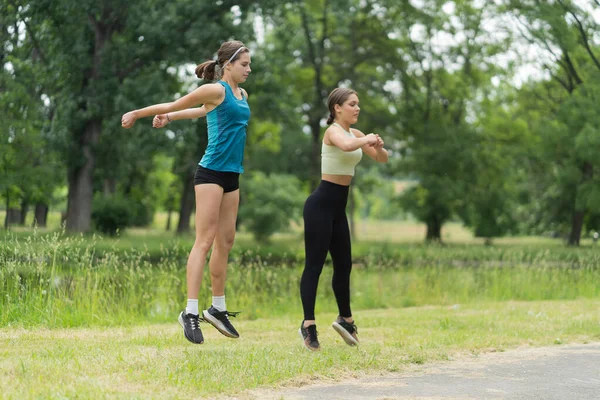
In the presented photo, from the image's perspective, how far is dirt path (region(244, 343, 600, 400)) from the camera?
4.57 metres

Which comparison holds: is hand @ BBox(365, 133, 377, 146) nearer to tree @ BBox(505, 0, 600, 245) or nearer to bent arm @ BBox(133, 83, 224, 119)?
bent arm @ BBox(133, 83, 224, 119)

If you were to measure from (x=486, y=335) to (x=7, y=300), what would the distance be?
187 inches

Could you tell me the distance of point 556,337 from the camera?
721 cm

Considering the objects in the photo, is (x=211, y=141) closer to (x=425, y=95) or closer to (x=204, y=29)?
(x=204, y=29)

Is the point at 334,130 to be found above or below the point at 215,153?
above

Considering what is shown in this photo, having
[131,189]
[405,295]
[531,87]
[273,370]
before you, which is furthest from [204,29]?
[131,189]

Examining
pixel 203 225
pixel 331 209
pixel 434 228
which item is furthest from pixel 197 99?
pixel 434 228

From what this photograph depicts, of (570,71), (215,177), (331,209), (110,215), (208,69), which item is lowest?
(110,215)

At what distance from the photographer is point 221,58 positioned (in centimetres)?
583

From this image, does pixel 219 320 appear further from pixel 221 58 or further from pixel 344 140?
pixel 221 58

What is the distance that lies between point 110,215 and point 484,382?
960 inches

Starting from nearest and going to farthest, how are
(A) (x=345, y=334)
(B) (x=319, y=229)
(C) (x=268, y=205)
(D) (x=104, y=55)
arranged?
(B) (x=319, y=229) < (A) (x=345, y=334) < (D) (x=104, y=55) < (C) (x=268, y=205)

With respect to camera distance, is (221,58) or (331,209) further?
(331,209)

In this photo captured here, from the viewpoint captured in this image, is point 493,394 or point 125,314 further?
point 125,314
